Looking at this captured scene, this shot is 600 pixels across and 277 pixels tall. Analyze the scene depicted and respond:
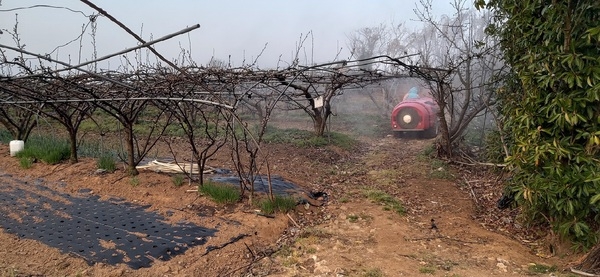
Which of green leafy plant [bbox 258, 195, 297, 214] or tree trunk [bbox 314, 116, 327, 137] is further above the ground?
tree trunk [bbox 314, 116, 327, 137]

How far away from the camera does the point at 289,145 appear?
9.85 m

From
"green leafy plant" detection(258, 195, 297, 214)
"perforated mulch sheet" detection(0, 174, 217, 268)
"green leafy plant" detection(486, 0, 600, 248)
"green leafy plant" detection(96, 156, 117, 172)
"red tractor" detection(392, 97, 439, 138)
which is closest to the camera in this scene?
"green leafy plant" detection(486, 0, 600, 248)

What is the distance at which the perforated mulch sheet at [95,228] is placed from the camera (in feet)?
11.9

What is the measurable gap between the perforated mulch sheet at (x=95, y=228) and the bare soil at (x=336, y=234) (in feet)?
0.38

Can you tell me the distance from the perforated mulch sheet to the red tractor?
9.26 metres

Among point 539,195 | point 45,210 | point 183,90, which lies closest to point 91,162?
point 45,210

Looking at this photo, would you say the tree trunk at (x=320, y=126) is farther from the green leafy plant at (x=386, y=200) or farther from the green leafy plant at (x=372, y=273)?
the green leafy plant at (x=372, y=273)

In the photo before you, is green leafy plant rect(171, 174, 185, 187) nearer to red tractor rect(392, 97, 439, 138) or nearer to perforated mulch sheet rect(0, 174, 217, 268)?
perforated mulch sheet rect(0, 174, 217, 268)

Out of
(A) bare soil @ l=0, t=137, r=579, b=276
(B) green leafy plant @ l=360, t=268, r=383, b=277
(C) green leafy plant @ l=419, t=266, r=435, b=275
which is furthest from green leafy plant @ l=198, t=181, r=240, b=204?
(C) green leafy plant @ l=419, t=266, r=435, b=275

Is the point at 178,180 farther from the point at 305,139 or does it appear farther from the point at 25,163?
the point at 305,139

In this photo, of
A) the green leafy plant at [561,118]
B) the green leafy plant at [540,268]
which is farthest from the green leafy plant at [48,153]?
the green leafy plant at [540,268]

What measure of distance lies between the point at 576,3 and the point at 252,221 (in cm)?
358

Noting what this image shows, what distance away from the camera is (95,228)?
406cm

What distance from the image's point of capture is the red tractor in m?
12.1
